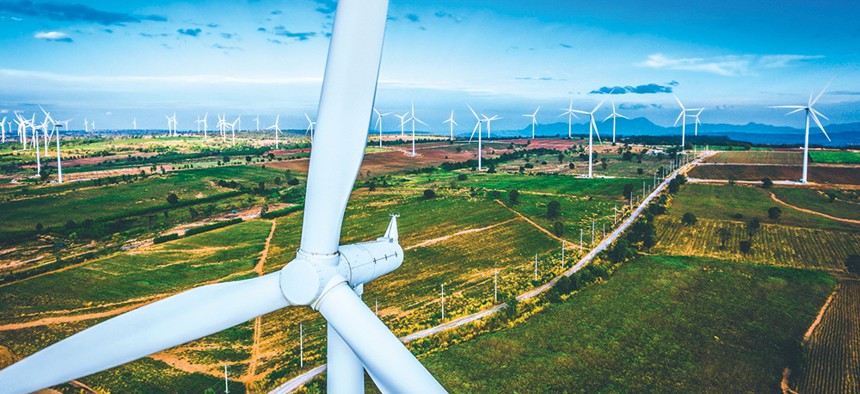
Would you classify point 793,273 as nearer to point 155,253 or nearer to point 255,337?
point 255,337

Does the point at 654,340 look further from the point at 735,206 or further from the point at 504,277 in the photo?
the point at 735,206

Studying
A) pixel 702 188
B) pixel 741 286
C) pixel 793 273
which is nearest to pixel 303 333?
pixel 741 286

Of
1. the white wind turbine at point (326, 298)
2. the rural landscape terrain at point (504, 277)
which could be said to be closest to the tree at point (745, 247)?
the rural landscape terrain at point (504, 277)

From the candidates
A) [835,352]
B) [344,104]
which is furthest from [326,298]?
[835,352]

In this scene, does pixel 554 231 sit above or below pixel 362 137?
below

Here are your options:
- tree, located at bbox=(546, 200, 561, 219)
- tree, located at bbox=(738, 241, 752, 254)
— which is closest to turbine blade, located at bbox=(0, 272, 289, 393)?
tree, located at bbox=(738, 241, 752, 254)

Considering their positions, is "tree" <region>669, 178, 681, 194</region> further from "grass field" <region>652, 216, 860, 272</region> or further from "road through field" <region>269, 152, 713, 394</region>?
"grass field" <region>652, 216, 860, 272</region>
